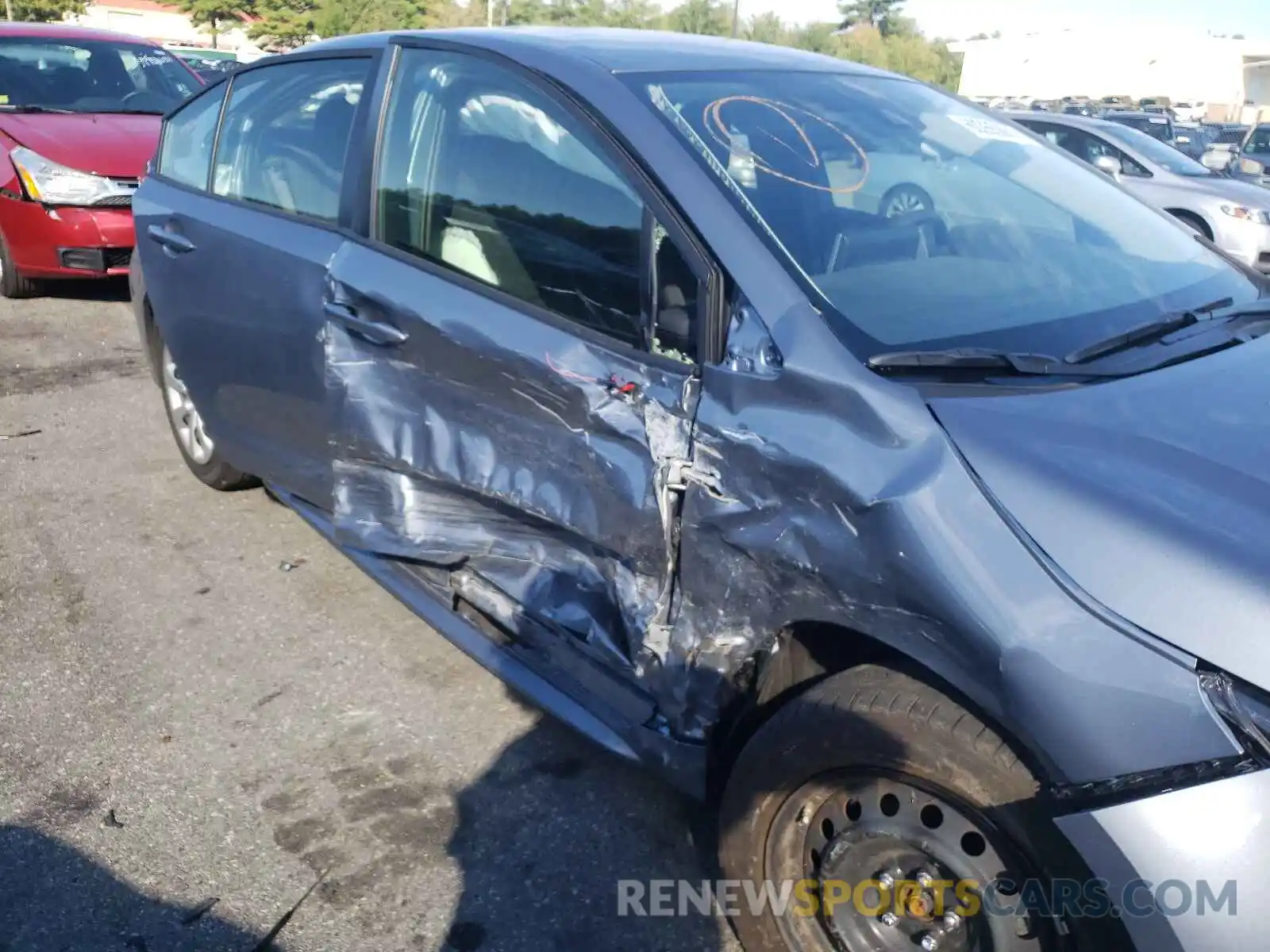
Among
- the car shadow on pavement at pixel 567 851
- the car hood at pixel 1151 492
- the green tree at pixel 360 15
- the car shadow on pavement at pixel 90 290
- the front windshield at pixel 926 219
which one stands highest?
the front windshield at pixel 926 219

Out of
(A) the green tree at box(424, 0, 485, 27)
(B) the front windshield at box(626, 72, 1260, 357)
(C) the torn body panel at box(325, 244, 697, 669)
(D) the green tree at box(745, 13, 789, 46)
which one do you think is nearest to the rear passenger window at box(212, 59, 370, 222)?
(C) the torn body panel at box(325, 244, 697, 669)

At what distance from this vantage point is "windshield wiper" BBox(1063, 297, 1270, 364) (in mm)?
2207

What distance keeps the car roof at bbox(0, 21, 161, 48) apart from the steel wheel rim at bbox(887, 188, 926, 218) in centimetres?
752

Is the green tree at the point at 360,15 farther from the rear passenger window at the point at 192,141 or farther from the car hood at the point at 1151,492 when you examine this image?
the car hood at the point at 1151,492

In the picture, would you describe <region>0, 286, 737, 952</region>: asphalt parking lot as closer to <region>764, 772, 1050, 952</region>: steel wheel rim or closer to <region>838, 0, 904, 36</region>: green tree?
<region>764, 772, 1050, 952</region>: steel wheel rim

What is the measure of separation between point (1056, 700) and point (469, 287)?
1.63m

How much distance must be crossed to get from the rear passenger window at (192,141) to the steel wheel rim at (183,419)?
662 mm

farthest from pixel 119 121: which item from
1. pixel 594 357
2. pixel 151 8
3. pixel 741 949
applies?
pixel 151 8

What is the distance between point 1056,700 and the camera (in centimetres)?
169

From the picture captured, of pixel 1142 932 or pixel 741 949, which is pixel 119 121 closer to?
pixel 741 949

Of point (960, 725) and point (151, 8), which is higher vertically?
point (960, 725)

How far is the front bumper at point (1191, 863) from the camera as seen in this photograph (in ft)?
5.06

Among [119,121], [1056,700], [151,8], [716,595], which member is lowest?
[151,8]

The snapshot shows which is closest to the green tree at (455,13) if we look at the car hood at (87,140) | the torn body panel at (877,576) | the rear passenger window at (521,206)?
the car hood at (87,140)
